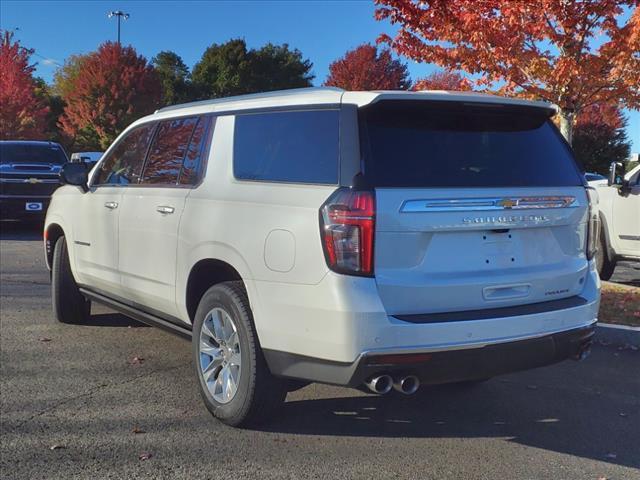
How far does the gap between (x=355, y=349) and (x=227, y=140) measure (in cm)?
170

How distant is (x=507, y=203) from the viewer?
345 cm

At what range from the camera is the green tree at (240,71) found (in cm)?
4950

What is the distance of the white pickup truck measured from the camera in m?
8.32

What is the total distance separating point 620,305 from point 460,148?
4.29 m

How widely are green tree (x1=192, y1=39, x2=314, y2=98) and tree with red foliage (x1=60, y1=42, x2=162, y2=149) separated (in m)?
11.5

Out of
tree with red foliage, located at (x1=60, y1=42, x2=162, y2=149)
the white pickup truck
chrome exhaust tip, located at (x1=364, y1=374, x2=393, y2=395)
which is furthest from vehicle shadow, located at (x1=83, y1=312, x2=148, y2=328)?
tree with red foliage, located at (x1=60, y1=42, x2=162, y2=149)

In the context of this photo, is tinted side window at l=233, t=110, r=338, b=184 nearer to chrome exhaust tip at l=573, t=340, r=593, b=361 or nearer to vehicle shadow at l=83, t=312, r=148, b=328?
chrome exhaust tip at l=573, t=340, r=593, b=361

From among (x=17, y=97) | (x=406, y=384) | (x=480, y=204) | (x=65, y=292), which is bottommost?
(x=65, y=292)

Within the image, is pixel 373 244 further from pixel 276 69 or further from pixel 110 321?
pixel 276 69

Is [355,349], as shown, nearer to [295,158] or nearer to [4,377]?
[295,158]

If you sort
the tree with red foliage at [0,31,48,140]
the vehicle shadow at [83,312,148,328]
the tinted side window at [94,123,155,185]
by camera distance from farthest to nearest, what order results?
the tree with red foliage at [0,31,48,140], the vehicle shadow at [83,312,148,328], the tinted side window at [94,123,155,185]

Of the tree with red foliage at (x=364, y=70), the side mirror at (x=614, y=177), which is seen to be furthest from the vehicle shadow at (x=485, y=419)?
the tree with red foliage at (x=364, y=70)

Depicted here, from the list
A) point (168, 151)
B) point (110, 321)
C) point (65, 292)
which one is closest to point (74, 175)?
point (65, 292)

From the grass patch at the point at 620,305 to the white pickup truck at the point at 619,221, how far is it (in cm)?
63
